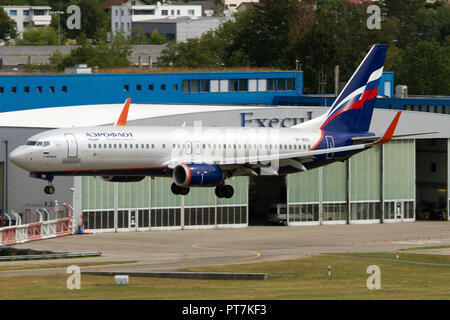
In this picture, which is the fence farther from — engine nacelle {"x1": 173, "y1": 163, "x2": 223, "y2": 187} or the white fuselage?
engine nacelle {"x1": 173, "y1": 163, "x2": 223, "y2": 187}

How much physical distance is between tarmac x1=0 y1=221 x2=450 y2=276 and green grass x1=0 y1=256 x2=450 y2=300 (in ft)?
20.0

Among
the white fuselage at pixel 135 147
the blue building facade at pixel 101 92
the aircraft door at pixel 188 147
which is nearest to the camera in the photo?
the white fuselage at pixel 135 147

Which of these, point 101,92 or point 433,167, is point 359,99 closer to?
point 433,167

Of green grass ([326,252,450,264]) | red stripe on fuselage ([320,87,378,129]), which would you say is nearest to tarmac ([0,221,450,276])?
green grass ([326,252,450,264])

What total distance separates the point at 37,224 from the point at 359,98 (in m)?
43.6

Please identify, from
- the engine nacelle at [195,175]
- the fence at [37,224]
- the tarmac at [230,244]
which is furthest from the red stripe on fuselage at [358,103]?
the fence at [37,224]

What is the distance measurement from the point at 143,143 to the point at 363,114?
91.5 ft

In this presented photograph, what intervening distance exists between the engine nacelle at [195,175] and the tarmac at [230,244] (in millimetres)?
14085

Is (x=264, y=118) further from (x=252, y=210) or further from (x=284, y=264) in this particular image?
(x=284, y=264)

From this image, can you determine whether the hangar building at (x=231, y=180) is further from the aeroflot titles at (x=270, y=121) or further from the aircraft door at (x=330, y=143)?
the aircraft door at (x=330, y=143)

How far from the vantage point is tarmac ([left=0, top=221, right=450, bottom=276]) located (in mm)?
120000

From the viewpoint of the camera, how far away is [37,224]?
444 ft

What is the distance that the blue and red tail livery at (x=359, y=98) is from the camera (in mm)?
115688
